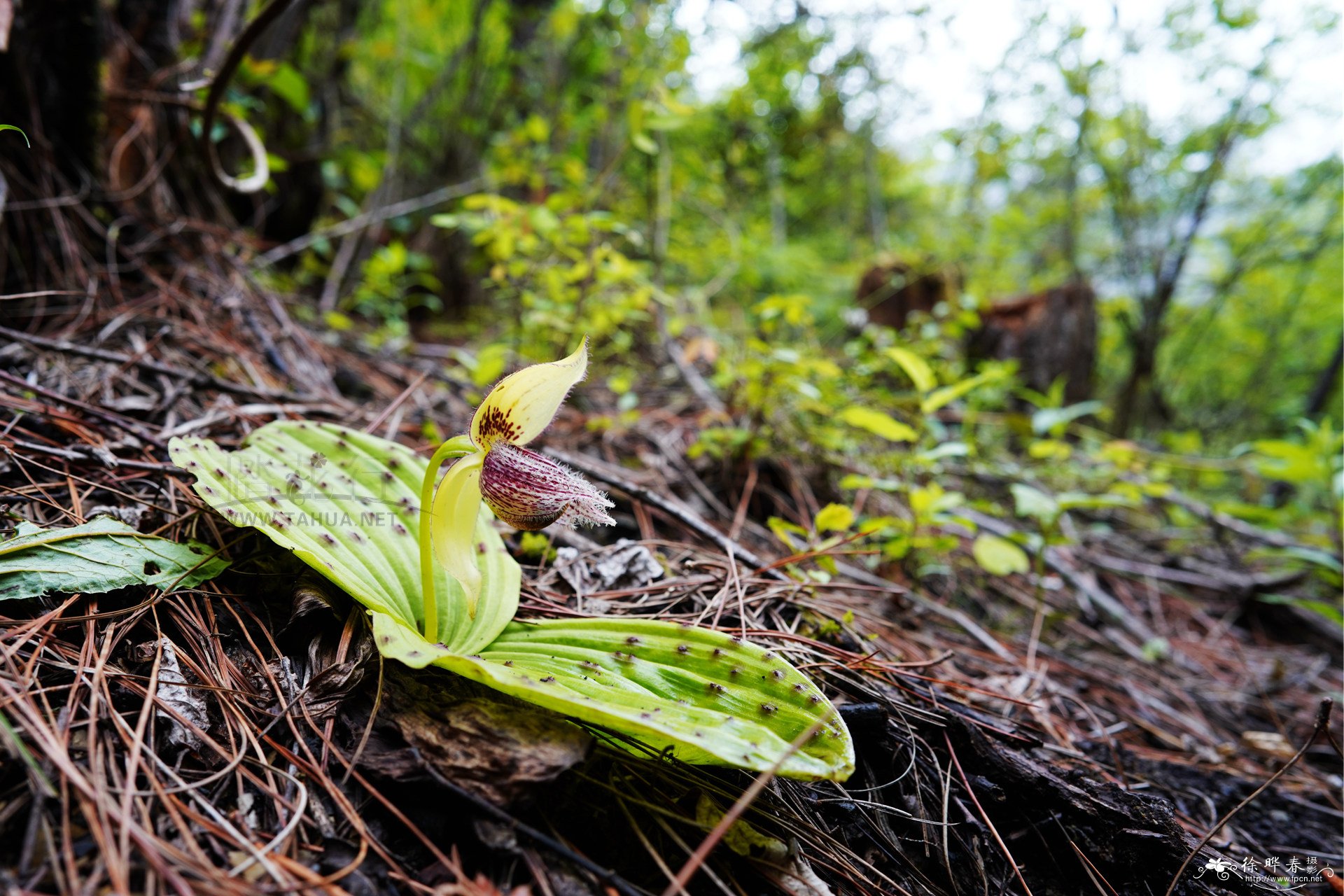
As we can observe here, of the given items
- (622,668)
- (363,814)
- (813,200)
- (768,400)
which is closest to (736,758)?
(622,668)

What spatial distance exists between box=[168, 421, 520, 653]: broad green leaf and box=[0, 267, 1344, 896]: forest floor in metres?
0.12

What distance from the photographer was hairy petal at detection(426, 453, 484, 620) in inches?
53.3

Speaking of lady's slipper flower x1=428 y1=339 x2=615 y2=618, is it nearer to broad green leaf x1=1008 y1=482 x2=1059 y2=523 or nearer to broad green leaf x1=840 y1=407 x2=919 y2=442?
broad green leaf x1=840 y1=407 x2=919 y2=442

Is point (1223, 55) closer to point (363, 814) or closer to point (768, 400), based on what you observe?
point (768, 400)

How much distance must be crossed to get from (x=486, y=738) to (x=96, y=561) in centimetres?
94

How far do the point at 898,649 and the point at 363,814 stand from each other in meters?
1.56

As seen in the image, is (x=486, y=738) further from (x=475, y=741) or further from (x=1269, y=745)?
(x=1269, y=745)

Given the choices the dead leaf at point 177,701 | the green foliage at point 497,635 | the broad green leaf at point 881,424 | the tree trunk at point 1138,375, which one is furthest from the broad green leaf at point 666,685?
the tree trunk at point 1138,375

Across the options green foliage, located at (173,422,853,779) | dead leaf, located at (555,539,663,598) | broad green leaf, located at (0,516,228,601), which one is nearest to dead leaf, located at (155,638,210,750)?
broad green leaf, located at (0,516,228,601)

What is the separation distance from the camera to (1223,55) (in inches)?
221

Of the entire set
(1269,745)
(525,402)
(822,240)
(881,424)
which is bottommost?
(1269,745)

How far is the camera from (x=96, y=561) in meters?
1.30

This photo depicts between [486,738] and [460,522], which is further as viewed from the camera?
[460,522]

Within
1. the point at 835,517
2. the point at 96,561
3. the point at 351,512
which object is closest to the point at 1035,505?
the point at 835,517
